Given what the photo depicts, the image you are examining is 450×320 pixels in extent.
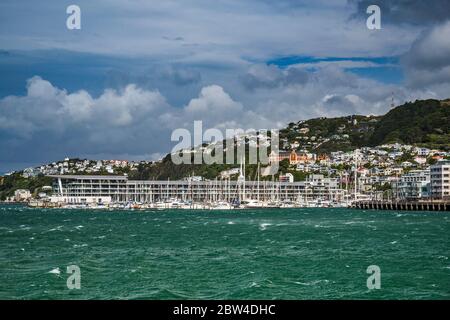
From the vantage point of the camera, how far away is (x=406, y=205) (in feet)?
503

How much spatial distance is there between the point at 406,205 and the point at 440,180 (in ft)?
36.1

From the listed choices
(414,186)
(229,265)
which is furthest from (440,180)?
(229,265)

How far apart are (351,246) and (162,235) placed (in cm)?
2254

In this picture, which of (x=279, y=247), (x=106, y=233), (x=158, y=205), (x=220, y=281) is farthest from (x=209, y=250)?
(x=158, y=205)

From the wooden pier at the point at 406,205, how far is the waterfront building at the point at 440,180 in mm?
7150

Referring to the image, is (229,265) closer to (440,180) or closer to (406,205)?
(406,205)

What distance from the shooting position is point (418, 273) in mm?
39281

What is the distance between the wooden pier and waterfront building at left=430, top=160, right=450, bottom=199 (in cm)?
715

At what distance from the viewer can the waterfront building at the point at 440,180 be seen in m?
156

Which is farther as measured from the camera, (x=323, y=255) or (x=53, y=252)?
(x=53, y=252)

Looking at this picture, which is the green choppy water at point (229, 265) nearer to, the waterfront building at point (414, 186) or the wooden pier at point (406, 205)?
the wooden pier at point (406, 205)

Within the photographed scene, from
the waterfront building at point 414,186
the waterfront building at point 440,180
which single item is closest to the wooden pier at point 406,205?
the waterfront building at point 440,180

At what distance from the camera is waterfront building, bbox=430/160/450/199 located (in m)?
156
